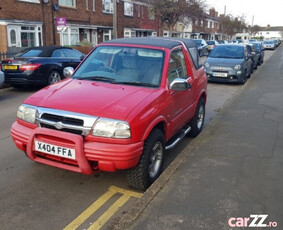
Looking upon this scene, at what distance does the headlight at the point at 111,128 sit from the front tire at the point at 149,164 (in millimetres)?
418

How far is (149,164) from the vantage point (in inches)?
149

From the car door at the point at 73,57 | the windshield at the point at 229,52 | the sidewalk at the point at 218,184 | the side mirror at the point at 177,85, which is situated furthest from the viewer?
the windshield at the point at 229,52

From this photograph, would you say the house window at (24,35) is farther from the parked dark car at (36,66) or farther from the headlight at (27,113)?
the headlight at (27,113)

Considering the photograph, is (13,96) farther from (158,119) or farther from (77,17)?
(77,17)

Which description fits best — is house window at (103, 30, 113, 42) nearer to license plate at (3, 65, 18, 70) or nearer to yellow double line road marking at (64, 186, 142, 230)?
license plate at (3, 65, 18, 70)

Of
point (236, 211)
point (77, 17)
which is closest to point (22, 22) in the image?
point (77, 17)

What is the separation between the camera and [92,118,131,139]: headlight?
3291 mm

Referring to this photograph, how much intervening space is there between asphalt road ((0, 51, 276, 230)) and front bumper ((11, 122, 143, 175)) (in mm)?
425

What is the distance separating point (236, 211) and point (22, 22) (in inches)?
776

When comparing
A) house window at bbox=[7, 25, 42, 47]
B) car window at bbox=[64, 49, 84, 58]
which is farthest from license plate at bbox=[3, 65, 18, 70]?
house window at bbox=[7, 25, 42, 47]

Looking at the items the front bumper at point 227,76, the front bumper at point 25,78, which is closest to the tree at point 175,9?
the front bumper at point 227,76

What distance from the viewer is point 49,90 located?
4.07 m

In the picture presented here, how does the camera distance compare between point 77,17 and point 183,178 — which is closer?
point 183,178

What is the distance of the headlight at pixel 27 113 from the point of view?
3.69 m
